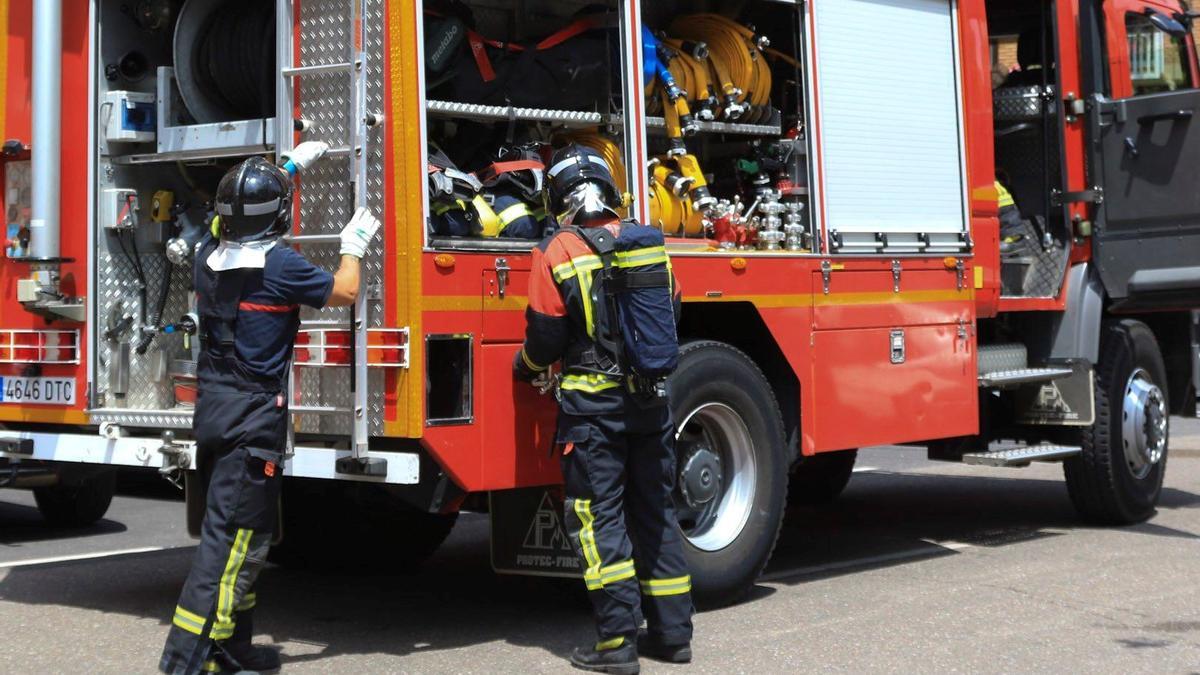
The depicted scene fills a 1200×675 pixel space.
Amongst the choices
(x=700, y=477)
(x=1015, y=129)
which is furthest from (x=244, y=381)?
(x=1015, y=129)

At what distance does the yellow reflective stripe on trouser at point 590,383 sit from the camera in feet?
20.5

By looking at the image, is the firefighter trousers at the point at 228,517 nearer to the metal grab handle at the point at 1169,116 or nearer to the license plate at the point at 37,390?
the license plate at the point at 37,390

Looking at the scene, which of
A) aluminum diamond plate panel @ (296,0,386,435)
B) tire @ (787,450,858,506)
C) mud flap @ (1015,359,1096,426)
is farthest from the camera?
tire @ (787,450,858,506)

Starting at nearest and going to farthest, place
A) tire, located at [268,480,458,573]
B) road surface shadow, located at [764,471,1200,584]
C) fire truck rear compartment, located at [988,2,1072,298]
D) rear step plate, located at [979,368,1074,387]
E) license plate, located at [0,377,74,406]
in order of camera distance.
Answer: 1. license plate, located at [0,377,74,406]
2. tire, located at [268,480,458,573]
3. road surface shadow, located at [764,471,1200,584]
4. rear step plate, located at [979,368,1074,387]
5. fire truck rear compartment, located at [988,2,1072,298]

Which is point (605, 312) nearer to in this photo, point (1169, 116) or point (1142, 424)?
point (1169, 116)

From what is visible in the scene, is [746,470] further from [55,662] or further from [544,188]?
[55,662]

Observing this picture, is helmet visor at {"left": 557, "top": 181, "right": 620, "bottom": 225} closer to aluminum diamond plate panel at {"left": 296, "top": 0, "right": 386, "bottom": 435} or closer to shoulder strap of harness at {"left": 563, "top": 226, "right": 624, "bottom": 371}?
shoulder strap of harness at {"left": 563, "top": 226, "right": 624, "bottom": 371}

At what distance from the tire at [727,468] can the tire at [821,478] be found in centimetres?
340

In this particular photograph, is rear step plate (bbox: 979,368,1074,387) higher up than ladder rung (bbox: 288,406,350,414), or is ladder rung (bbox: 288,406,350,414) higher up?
rear step plate (bbox: 979,368,1074,387)

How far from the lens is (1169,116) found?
9586 millimetres

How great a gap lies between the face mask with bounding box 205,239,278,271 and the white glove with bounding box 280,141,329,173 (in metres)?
0.34

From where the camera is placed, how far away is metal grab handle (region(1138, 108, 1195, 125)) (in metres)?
9.54

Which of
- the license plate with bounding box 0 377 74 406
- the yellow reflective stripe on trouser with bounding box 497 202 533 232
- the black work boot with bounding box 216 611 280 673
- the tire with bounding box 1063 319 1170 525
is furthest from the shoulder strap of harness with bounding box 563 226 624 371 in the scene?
the tire with bounding box 1063 319 1170 525

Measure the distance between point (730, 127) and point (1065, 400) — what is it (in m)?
2.94
